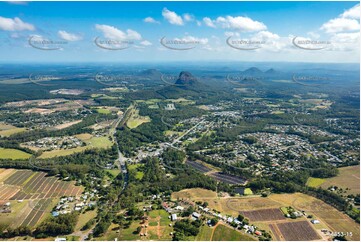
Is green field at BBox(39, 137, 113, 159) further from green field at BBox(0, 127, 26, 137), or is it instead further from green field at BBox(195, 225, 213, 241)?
green field at BBox(195, 225, 213, 241)

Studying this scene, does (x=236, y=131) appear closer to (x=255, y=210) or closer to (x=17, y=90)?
(x=255, y=210)

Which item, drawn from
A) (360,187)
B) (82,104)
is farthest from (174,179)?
(82,104)

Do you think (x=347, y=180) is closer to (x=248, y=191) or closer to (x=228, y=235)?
(x=248, y=191)

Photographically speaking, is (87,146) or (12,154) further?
(87,146)

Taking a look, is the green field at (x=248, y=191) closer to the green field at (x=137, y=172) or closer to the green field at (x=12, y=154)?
the green field at (x=137, y=172)

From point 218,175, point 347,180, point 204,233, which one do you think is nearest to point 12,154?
point 218,175

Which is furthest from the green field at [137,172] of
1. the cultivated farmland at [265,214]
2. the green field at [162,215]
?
the cultivated farmland at [265,214]
